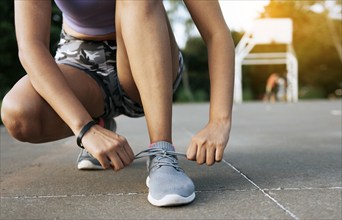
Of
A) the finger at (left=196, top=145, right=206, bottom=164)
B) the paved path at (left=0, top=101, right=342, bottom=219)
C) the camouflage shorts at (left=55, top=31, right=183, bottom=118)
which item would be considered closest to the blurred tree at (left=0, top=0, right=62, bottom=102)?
the paved path at (left=0, top=101, right=342, bottom=219)

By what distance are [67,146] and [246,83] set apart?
19975 millimetres

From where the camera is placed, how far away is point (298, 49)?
27062 mm

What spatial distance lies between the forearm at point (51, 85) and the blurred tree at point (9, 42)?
44.6ft

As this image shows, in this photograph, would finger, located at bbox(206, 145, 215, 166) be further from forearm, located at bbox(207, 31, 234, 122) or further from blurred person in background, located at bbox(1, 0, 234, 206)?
forearm, located at bbox(207, 31, 234, 122)

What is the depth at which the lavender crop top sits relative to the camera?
1.77 m

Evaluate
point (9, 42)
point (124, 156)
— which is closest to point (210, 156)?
point (124, 156)

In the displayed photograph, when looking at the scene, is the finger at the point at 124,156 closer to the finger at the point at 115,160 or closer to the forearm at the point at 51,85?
the finger at the point at 115,160

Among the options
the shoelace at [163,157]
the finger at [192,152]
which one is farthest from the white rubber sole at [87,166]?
the finger at [192,152]

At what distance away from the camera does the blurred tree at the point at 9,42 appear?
1479 centimetres

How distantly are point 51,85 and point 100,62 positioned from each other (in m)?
0.54

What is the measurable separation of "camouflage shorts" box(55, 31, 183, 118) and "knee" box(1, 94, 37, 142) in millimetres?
367

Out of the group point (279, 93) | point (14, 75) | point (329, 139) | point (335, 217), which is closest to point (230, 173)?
point (335, 217)

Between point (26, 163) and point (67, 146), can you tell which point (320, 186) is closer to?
point (26, 163)

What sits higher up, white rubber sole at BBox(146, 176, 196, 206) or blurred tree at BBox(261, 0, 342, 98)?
white rubber sole at BBox(146, 176, 196, 206)
